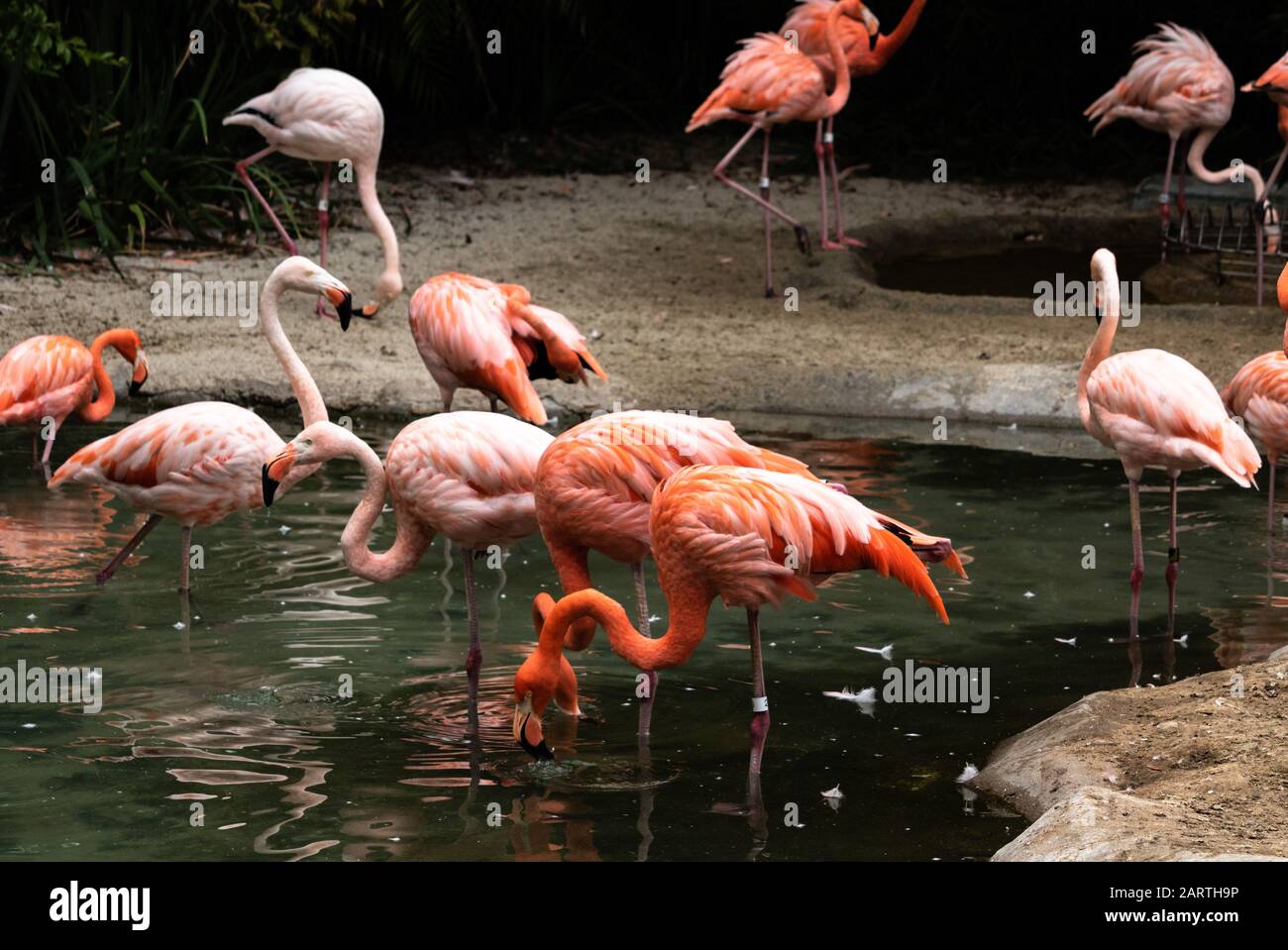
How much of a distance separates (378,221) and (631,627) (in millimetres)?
4510

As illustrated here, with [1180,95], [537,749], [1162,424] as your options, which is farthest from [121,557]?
[1180,95]

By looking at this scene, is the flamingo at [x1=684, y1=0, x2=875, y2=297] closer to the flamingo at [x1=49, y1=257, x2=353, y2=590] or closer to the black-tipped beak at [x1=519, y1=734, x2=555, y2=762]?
the flamingo at [x1=49, y1=257, x2=353, y2=590]

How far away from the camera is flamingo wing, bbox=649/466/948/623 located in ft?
12.7

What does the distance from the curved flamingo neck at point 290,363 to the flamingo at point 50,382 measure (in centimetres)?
134

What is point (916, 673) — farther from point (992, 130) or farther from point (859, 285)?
point (992, 130)

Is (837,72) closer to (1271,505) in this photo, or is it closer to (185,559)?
(1271,505)

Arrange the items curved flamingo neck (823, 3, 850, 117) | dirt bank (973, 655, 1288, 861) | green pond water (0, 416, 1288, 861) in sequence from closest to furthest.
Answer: dirt bank (973, 655, 1288, 861) < green pond water (0, 416, 1288, 861) < curved flamingo neck (823, 3, 850, 117)

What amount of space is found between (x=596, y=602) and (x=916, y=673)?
3.90ft

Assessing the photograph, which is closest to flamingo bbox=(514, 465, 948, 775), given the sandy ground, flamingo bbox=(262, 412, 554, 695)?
flamingo bbox=(262, 412, 554, 695)

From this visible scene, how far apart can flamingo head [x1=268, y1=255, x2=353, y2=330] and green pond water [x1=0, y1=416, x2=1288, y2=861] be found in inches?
35.5

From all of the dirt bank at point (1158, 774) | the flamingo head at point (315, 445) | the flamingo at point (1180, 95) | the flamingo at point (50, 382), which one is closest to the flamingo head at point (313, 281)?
the flamingo head at point (315, 445)

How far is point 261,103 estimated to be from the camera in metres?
8.71

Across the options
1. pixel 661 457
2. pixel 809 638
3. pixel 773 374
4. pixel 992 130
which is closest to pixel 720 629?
pixel 809 638

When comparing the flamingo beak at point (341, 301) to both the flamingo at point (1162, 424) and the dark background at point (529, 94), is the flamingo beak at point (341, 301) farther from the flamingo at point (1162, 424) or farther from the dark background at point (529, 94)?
the dark background at point (529, 94)
